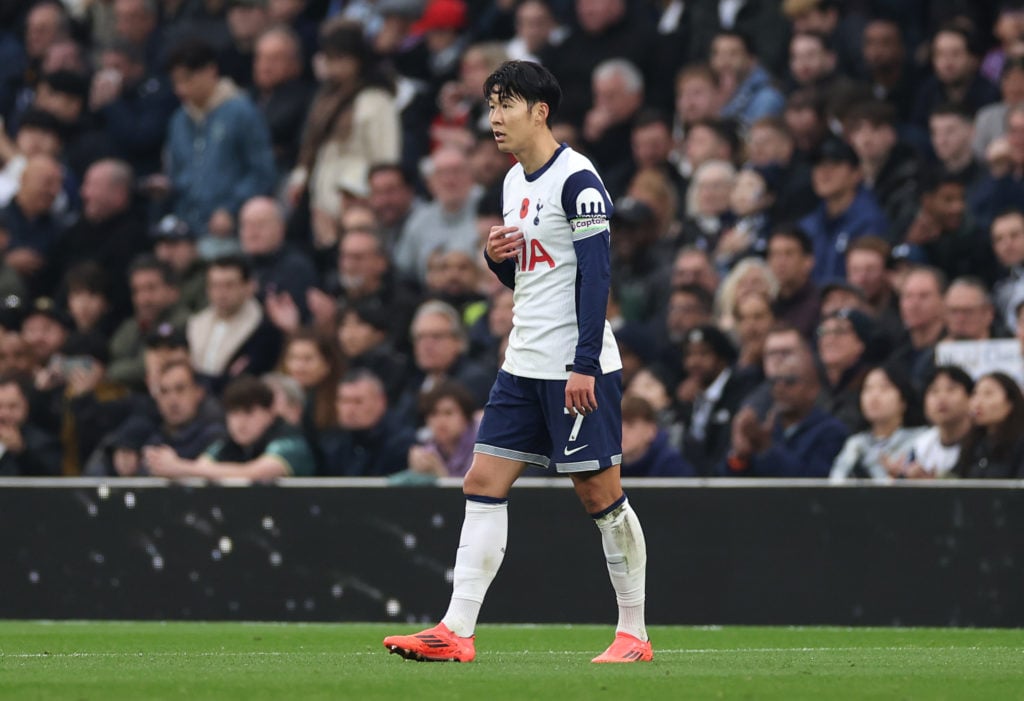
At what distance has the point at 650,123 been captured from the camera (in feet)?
49.3

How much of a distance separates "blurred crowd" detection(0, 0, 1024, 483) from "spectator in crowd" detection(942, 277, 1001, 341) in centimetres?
2

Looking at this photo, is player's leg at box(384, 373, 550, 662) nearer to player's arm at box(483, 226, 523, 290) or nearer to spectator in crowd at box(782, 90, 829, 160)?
player's arm at box(483, 226, 523, 290)

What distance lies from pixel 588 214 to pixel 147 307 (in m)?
8.96

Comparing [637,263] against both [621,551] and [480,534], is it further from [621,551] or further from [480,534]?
[480,534]

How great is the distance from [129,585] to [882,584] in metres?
4.52

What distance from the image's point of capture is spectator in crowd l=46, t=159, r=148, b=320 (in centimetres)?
1709

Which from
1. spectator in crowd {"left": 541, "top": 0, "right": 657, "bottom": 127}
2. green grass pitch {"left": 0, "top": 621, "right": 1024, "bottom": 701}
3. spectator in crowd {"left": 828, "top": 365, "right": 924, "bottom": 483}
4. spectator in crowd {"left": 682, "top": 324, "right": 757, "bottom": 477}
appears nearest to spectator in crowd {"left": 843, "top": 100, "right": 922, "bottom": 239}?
spectator in crowd {"left": 682, "top": 324, "right": 757, "bottom": 477}

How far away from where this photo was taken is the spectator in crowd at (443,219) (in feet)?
50.4

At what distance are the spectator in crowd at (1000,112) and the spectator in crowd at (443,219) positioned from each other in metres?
3.88

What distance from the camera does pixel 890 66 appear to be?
14961mm

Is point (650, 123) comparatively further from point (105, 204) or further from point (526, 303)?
point (526, 303)

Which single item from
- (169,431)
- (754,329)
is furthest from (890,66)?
(169,431)

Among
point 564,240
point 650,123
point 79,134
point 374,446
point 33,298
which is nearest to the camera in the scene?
point 564,240

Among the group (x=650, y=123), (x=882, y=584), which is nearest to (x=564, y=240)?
(x=882, y=584)
